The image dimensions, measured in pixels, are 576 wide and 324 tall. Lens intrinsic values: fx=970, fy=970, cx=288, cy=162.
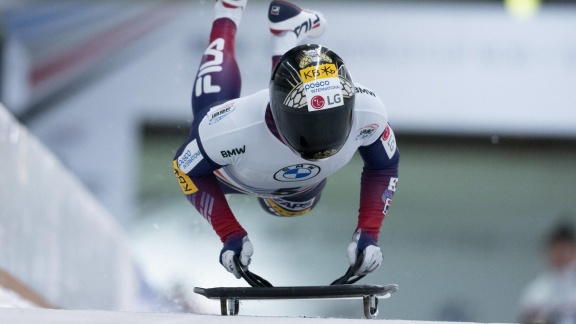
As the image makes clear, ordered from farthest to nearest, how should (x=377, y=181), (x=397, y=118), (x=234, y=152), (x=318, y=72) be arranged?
(x=397, y=118)
(x=377, y=181)
(x=234, y=152)
(x=318, y=72)

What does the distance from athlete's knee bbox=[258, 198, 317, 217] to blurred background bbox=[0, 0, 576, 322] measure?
5831mm

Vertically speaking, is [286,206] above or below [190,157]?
below

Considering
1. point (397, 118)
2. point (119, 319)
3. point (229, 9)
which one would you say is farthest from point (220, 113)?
point (397, 118)

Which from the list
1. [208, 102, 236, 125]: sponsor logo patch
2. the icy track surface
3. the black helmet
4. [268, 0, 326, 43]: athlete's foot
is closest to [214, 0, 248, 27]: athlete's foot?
[268, 0, 326, 43]: athlete's foot

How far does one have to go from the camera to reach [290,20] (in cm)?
550

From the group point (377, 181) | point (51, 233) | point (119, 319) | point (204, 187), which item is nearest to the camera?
point (119, 319)

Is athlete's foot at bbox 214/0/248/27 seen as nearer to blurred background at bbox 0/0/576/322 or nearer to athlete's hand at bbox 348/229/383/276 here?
athlete's hand at bbox 348/229/383/276

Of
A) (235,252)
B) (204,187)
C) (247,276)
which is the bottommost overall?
(247,276)

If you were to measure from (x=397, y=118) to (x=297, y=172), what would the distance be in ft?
27.9

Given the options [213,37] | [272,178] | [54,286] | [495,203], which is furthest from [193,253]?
[495,203]

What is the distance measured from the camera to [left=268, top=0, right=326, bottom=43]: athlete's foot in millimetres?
5488

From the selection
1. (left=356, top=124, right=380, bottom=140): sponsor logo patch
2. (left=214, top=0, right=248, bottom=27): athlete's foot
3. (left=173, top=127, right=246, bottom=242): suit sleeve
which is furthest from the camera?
(left=214, top=0, right=248, bottom=27): athlete's foot

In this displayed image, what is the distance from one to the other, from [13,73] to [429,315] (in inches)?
256

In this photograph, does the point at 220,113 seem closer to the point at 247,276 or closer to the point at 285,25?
the point at 247,276
